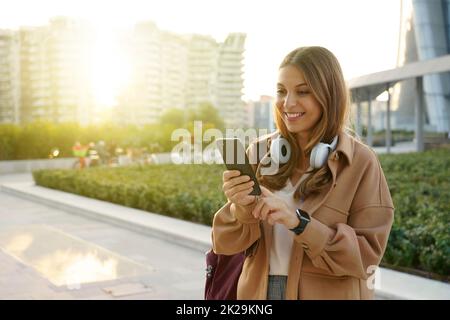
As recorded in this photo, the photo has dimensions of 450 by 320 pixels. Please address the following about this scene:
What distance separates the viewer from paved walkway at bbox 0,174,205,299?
16.4ft

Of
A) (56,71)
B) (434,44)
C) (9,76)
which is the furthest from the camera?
(56,71)

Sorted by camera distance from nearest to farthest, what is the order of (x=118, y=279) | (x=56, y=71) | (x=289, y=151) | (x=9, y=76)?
(x=289, y=151), (x=118, y=279), (x=9, y=76), (x=56, y=71)

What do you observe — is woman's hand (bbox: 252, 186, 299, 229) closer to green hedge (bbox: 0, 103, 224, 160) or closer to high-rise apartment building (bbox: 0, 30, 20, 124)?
green hedge (bbox: 0, 103, 224, 160)

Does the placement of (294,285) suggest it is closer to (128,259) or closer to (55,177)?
(128,259)

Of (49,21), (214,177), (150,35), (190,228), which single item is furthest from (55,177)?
(150,35)

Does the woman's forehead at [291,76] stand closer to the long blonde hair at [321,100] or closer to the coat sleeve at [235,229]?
the long blonde hair at [321,100]

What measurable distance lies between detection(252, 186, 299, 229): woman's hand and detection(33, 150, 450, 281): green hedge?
432 mm

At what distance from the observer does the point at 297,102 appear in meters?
1.66

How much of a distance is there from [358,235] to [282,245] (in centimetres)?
23

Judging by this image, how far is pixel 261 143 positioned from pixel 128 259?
4.87 metres

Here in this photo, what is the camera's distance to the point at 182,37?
150ft

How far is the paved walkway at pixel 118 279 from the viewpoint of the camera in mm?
5000

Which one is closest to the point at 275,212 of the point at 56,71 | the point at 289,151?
the point at 289,151

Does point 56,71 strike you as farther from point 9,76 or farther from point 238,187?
point 238,187
